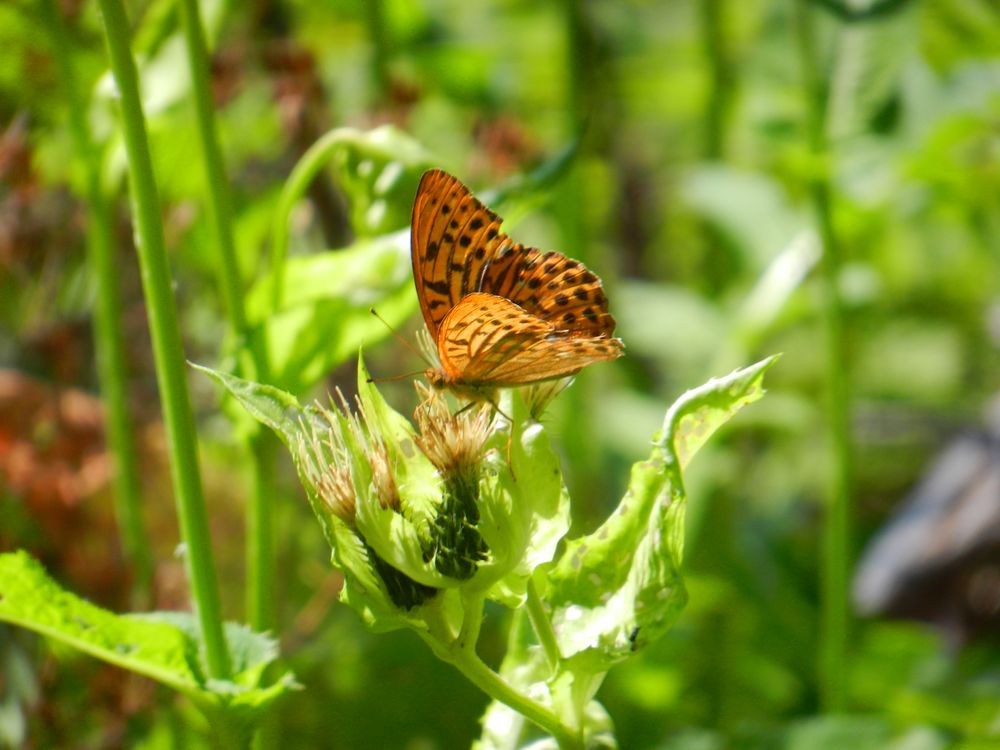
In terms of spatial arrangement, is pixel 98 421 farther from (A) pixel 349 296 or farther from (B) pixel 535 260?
(B) pixel 535 260

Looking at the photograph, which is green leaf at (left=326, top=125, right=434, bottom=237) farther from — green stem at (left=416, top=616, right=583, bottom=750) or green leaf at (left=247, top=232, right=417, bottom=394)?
Result: green stem at (left=416, top=616, right=583, bottom=750)

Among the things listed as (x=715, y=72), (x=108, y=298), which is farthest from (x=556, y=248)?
(x=108, y=298)

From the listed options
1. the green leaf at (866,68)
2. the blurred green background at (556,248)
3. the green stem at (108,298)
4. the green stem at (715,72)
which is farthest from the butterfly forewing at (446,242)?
the green stem at (715,72)

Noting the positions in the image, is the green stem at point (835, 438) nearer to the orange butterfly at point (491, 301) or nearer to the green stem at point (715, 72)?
the green stem at point (715, 72)

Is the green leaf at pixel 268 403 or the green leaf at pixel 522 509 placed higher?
the green leaf at pixel 268 403

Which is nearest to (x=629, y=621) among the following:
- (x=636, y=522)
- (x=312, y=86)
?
(x=636, y=522)

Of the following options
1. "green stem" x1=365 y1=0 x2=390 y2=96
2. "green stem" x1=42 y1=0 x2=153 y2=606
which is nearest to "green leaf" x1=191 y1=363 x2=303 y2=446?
"green stem" x1=42 y1=0 x2=153 y2=606
